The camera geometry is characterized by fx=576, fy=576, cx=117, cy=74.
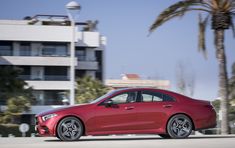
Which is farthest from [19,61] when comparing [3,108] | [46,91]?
[3,108]

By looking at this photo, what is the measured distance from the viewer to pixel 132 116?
14.0 meters

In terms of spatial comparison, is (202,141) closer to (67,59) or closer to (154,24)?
(154,24)

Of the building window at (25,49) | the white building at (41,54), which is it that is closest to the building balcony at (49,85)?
the white building at (41,54)

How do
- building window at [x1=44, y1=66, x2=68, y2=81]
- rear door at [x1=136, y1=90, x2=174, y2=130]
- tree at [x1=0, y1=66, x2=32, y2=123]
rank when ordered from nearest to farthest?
rear door at [x1=136, y1=90, x2=174, y2=130] < tree at [x1=0, y1=66, x2=32, y2=123] < building window at [x1=44, y1=66, x2=68, y2=81]

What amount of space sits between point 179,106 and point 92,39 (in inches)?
2050

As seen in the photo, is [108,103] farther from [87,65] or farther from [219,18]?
[87,65]

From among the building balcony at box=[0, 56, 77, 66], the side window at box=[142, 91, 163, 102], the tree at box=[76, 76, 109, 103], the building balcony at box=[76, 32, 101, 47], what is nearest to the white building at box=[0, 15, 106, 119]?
the building balcony at box=[0, 56, 77, 66]

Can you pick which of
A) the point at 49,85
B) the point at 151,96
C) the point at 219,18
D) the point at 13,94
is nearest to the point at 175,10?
the point at 219,18

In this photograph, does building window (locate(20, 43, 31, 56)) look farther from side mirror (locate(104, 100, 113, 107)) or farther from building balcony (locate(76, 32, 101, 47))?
side mirror (locate(104, 100, 113, 107))

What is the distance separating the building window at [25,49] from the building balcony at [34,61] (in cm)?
47

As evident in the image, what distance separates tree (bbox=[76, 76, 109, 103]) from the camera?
51737mm

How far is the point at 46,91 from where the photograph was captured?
62469 millimetres

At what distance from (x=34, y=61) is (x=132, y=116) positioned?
49085mm

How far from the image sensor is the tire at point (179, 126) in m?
14.2
